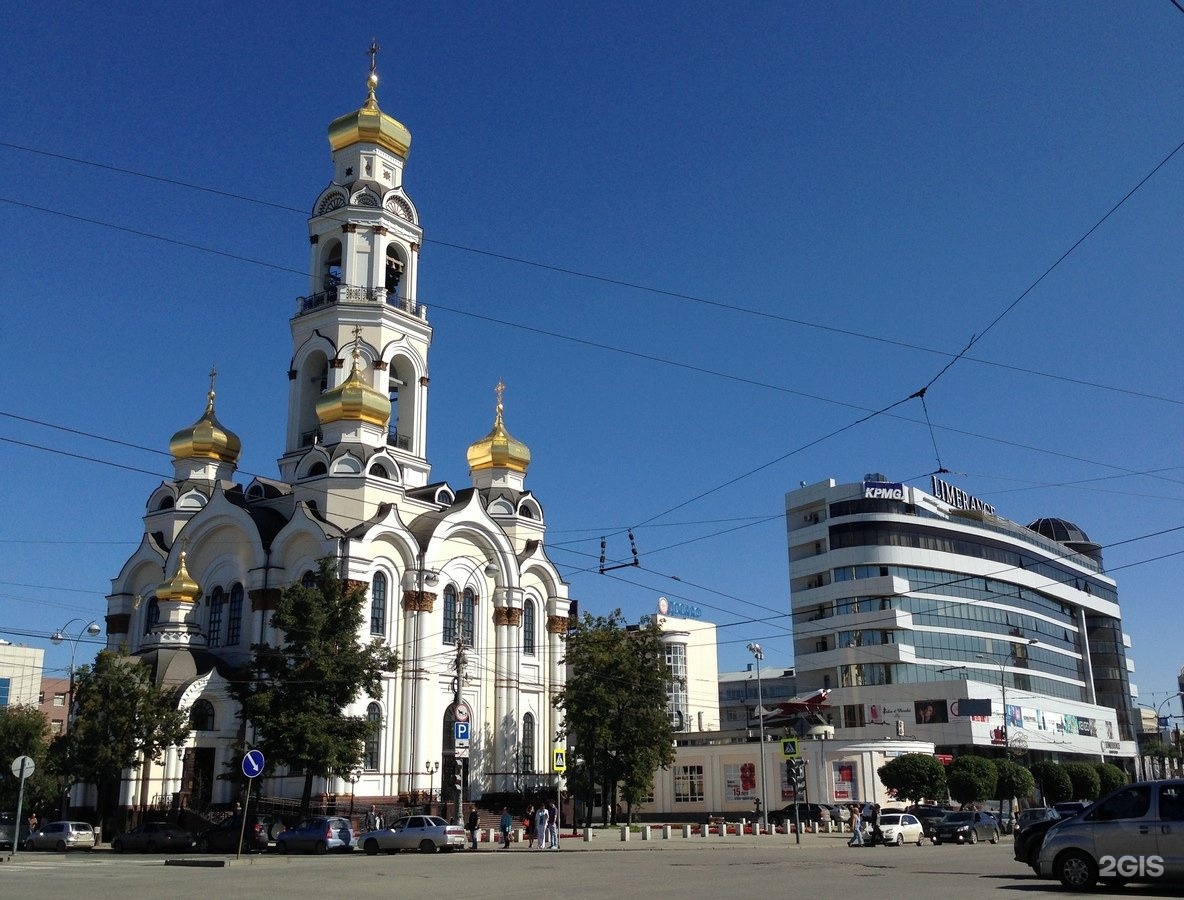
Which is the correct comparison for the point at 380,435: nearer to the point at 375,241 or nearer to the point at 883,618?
the point at 375,241

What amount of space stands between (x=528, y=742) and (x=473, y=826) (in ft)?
37.3

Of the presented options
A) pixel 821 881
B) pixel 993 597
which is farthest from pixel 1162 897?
pixel 993 597

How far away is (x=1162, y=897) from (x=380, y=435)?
3664cm

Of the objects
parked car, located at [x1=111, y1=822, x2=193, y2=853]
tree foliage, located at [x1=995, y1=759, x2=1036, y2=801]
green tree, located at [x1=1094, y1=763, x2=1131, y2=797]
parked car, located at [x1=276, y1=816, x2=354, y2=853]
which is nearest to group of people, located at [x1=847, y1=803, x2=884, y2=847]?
parked car, located at [x1=276, y1=816, x2=354, y2=853]

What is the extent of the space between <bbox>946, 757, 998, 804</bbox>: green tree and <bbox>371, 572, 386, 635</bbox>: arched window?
28.8m

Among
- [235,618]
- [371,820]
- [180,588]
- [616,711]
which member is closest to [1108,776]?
[616,711]

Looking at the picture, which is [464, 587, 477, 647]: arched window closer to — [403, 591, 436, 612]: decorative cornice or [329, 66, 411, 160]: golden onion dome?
[403, 591, 436, 612]: decorative cornice

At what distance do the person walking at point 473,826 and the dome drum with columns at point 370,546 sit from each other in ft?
6.75

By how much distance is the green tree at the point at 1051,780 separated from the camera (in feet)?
212

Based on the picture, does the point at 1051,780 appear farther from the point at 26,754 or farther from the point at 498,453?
the point at 26,754

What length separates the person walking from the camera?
3366 centimetres

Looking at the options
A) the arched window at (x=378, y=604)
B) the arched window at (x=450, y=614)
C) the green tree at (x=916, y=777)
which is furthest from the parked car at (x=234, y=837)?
the green tree at (x=916, y=777)

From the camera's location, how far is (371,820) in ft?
118

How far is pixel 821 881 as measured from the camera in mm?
18281
